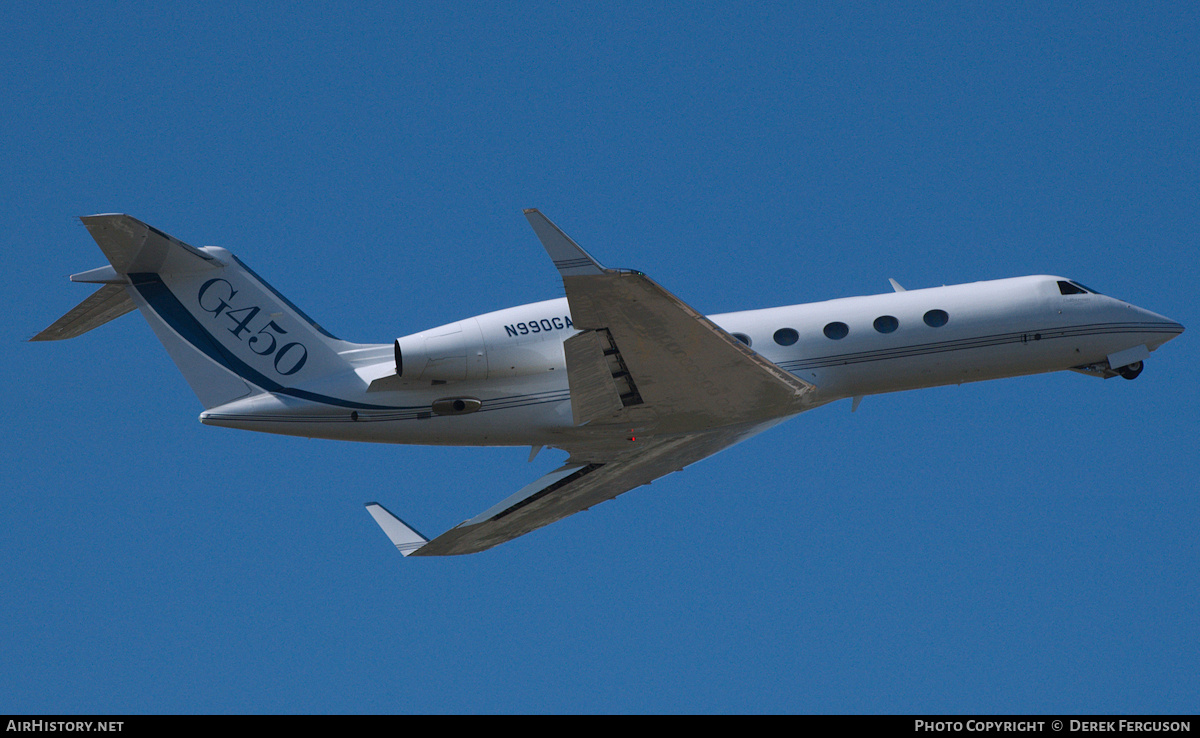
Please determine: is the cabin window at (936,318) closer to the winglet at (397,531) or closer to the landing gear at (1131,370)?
the landing gear at (1131,370)

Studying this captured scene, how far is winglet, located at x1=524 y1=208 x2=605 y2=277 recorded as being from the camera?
14.5 meters

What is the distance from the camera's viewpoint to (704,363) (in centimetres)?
1744

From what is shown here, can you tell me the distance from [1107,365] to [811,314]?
597 centimetres

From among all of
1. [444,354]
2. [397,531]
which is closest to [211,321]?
[444,354]

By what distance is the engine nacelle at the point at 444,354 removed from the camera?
17.8 metres

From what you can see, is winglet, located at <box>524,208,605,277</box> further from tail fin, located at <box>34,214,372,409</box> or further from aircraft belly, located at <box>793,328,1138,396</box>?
aircraft belly, located at <box>793,328,1138,396</box>

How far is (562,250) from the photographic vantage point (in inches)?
580

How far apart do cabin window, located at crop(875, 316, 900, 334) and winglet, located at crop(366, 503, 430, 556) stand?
9.00 m

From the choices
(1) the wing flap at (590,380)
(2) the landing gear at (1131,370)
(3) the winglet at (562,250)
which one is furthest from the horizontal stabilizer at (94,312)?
(2) the landing gear at (1131,370)
